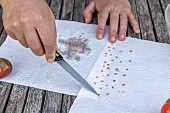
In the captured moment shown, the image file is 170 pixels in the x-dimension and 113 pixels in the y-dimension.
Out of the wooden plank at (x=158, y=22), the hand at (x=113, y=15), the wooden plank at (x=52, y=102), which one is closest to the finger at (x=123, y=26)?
the hand at (x=113, y=15)

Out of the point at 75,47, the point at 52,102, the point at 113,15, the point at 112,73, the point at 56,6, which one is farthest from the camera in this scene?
the point at 56,6

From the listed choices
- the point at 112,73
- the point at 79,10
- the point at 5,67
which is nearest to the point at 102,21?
the point at 79,10

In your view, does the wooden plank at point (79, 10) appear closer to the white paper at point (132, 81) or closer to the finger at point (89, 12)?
the finger at point (89, 12)

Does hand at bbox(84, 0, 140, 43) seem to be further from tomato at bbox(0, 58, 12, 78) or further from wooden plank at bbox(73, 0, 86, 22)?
tomato at bbox(0, 58, 12, 78)

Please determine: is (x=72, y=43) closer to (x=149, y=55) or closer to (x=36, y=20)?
(x=149, y=55)

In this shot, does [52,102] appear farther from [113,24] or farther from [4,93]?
[113,24]

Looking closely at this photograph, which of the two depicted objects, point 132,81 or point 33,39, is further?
point 132,81
